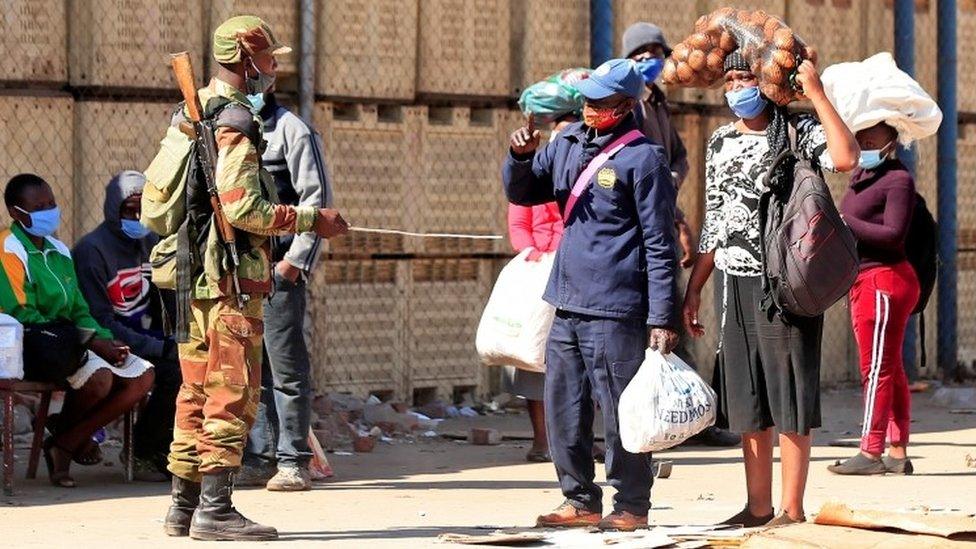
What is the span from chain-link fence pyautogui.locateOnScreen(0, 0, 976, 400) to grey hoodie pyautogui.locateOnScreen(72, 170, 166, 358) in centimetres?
114

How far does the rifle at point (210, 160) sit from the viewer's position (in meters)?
8.24

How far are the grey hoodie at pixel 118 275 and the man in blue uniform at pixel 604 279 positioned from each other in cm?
251

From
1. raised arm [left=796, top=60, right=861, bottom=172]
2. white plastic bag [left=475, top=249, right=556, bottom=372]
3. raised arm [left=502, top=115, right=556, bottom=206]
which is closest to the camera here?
raised arm [left=796, top=60, right=861, bottom=172]

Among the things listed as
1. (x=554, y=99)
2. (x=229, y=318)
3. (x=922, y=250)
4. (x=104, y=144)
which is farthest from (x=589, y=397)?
(x=104, y=144)

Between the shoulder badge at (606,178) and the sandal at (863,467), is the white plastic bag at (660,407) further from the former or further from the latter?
the sandal at (863,467)

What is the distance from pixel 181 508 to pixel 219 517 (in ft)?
0.91

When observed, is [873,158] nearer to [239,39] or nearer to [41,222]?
[239,39]

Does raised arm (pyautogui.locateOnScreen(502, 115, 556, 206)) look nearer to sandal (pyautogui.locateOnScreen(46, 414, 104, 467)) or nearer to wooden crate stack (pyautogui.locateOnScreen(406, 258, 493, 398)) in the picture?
sandal (pyautogui.locateOnScreen(46, 414, 104, 467))

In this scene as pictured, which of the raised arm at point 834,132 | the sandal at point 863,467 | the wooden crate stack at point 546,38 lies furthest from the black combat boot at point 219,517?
the wooden crate stack at point 546,38

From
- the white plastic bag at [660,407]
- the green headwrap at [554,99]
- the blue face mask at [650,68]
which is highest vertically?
the blue face mask at [650,68]

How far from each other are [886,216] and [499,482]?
2.34 meters

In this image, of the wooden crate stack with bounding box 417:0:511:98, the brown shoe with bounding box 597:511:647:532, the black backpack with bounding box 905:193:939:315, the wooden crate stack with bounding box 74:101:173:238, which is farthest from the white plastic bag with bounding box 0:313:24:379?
the black backpack with bounding box 905:193:939:315

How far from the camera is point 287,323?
998 cm

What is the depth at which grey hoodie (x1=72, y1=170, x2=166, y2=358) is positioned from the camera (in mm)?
10422
